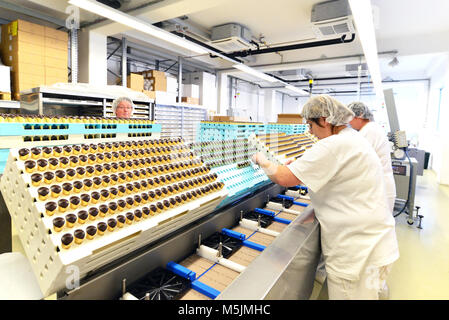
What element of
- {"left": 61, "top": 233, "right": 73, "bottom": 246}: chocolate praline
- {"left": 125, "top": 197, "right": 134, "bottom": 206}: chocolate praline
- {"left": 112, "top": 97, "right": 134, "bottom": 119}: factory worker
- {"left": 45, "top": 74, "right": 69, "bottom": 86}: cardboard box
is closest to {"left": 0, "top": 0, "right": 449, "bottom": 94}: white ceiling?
{"left": 45, "top": 74, "right": 69, "bottom": 86}: cardboard box

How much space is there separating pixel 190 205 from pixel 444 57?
9568 mm

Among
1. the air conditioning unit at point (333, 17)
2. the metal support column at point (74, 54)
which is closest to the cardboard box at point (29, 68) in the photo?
the metal support column at point (74, 54)

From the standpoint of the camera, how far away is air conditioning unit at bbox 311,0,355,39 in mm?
4324

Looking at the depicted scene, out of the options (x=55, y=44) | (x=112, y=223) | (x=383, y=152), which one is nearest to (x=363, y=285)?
(x=112, y=223)

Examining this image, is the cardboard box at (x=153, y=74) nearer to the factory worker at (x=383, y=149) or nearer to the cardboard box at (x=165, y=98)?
the cardboard box at (x=165, y=98)

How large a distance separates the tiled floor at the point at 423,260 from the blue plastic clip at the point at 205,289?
1656 millimetres

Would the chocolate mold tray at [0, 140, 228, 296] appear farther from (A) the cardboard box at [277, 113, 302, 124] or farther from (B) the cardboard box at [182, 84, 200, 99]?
(B) the cardboard box at [182, 84, 200, 99]

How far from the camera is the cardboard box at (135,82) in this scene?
5.35m

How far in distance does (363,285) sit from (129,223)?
1.27 m

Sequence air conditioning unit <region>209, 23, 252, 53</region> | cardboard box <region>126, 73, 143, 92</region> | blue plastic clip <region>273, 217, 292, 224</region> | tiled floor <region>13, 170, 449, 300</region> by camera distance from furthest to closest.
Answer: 1. air conditioning unit <region>209, 23, 252, 53</region>
2. cardboard box <region>126, 73, 143, 92</region>
3. tiled floor <region>13, 170, 449, 300</region>
4. blue plastic clip <region>273, 217, 292, 224</region>

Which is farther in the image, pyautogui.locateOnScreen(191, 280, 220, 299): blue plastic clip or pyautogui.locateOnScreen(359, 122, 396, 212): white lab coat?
pyautogui.locateOnScreen(359, 122, 396, 212): white lab coat

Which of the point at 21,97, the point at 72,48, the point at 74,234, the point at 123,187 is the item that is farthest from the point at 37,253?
the point at 72,48

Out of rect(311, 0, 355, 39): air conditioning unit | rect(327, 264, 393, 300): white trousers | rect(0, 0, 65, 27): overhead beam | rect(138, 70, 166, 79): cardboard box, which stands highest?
rect(311, 0, 355, 39): air conditioning unit

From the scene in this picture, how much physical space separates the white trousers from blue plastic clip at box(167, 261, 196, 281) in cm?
91
